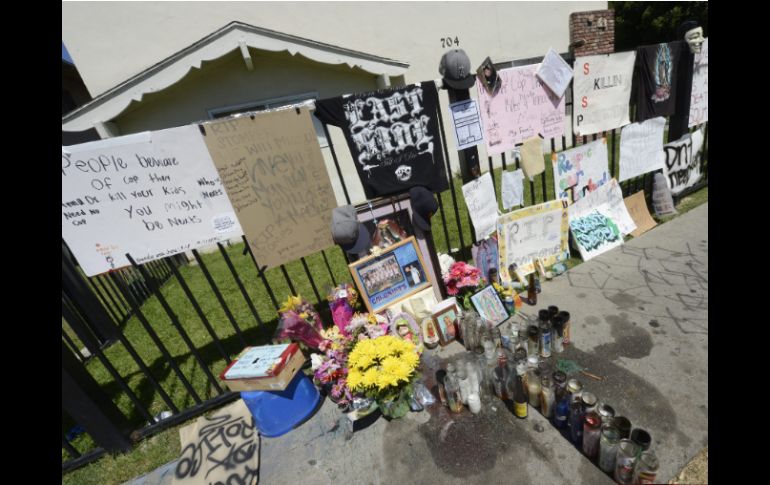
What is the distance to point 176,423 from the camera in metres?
2.65

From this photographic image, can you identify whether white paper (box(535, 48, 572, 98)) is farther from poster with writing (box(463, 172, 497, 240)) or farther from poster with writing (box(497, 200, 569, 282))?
poster with writing (box(497, 200, 569, 282))

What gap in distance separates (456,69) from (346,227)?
5.54ft

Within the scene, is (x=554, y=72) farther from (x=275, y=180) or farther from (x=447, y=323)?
(x=275, y=180)

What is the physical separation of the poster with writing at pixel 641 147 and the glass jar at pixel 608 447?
3584mm

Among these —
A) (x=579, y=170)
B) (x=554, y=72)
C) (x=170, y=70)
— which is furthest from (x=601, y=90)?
(x=170, y=70)

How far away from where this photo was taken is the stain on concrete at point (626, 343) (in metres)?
2.42

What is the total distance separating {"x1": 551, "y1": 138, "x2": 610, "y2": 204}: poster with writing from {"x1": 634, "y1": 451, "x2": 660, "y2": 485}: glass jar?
281 cm

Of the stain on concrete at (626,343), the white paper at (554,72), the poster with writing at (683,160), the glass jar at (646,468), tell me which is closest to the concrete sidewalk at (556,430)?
the stain on concrete at (626,343)

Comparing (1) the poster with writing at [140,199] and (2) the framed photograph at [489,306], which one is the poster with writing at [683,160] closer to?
(2) the framed photograph at [489,306]

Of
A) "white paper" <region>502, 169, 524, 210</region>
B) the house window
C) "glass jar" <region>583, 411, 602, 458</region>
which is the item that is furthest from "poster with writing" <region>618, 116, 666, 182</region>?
the house window
